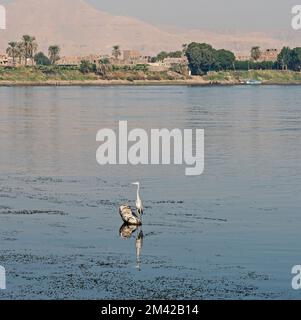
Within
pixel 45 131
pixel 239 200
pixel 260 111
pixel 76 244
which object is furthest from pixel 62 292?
pixel 260 111

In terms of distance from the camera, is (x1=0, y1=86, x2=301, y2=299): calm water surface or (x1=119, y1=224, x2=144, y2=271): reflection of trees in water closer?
(x1=0, y1=86, x2=301, y2=299): calm water surface

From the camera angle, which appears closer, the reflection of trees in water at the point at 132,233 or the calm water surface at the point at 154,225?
the calm water surface at the point at 154,225

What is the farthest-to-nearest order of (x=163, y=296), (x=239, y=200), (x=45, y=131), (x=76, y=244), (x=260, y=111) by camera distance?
(x=260, y=111) → (x=45, y=131) → (x=239, y=200) → (x=76, y=244) → (x=163, y=296)

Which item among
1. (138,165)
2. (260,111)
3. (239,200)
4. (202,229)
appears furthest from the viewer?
(260,111)

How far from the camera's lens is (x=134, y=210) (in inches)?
1689

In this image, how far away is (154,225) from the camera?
130ft

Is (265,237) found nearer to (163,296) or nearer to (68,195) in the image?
(163,296)

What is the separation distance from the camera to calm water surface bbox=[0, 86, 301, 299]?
102ft

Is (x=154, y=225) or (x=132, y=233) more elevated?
(x=154, y=225)

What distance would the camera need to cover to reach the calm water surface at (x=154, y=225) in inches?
1230

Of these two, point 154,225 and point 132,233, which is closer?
point 132,233

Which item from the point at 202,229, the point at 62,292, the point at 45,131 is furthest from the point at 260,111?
the point at 62,292
